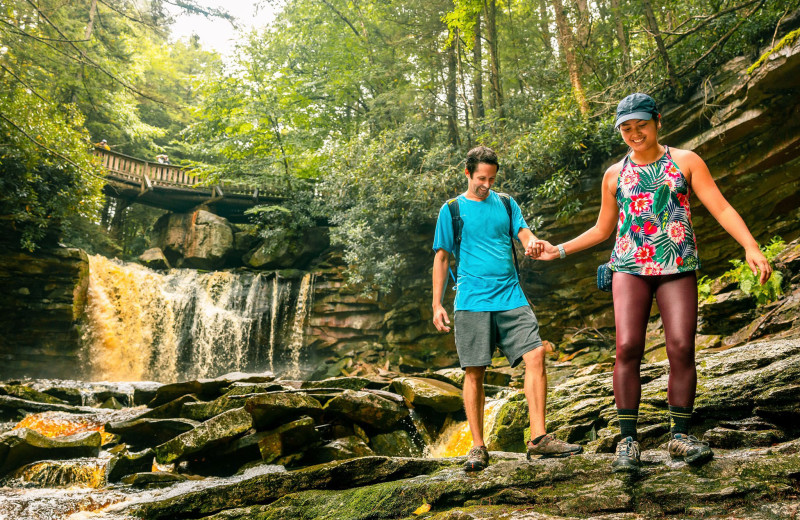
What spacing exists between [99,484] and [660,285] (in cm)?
641

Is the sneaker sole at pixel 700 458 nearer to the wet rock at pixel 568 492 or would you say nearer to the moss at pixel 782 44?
the wet rock at pixel 568 492

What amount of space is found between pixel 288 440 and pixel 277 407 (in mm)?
425

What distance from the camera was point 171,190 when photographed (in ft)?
69.6

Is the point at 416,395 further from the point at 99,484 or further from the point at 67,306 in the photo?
the point at 67,306

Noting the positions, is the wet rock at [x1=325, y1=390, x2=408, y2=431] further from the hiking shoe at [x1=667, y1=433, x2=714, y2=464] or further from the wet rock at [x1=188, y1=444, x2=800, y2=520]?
the hiking shoe at [x1=667, y1=433, x2=714, y2=464]

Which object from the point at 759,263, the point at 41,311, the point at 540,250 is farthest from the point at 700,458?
the point at 41,311

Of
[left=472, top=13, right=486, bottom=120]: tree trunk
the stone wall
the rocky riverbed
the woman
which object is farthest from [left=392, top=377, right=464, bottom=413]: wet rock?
the stone wall

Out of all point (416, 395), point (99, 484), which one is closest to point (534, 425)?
point (416, 395)

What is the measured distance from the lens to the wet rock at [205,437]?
6.02 meters

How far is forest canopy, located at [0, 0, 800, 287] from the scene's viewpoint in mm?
10547

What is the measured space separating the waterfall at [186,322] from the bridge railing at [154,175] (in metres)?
4.57

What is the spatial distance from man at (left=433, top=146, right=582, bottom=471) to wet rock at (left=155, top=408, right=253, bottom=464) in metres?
3.89

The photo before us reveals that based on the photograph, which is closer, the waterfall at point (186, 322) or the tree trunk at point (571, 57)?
the tree trunk at point (571, 57)

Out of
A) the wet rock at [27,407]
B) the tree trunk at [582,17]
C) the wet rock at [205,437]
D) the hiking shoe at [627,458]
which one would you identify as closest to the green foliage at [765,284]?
the hiking shoe at [627,458]
